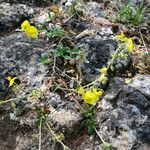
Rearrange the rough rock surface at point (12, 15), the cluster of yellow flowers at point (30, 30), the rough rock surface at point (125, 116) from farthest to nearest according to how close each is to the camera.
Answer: the rough rock surface at point (12, 15) → the cluster of yellow flowers at point (30, 30) → the rough rock surface at point (125, 116)

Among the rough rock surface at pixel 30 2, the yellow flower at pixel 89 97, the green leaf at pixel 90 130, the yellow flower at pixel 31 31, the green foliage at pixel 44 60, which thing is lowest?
the green leaf at pixel 90 130

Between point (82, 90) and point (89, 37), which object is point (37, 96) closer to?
point (82, 90)

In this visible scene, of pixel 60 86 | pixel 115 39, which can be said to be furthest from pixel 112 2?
pixel 60 86

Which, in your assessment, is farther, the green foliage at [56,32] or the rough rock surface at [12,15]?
the rough rock surface at [12,15]

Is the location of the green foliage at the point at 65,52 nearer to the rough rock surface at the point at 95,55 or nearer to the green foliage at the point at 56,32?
the rough rock surface at the point at 95,55

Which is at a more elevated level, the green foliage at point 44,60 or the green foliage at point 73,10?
the green foliage at point 73,10

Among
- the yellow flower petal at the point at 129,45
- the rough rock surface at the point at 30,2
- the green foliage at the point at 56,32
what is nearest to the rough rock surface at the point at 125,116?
the yellow flower petal at the point at 129,45
